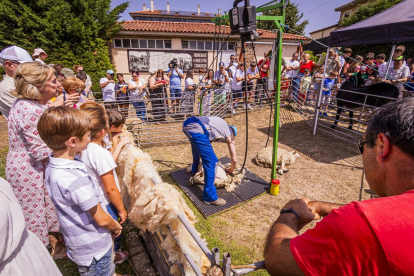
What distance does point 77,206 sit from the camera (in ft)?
4.86

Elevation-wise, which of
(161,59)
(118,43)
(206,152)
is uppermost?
(118,43)

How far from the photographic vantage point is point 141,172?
2.18 meters

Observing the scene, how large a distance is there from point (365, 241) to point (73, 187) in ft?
5.17

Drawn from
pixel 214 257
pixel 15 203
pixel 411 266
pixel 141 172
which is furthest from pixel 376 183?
pixel 141 172

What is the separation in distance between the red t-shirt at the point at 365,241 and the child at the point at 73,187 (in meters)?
1.35

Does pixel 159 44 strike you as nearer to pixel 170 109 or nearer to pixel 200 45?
pixel 200 45

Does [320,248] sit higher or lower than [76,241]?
higher

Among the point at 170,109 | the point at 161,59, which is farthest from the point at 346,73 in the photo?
the point at 161,59

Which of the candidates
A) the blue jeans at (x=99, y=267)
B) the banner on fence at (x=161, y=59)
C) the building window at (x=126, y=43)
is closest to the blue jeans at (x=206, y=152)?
the blue jeans at (x=99, y=267)

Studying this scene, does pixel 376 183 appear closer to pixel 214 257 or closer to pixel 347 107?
pixel 214 257

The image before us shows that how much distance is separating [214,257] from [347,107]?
A: 730 cm

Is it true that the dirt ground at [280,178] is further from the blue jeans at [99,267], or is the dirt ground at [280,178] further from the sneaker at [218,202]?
the blue jeans at [99,267]

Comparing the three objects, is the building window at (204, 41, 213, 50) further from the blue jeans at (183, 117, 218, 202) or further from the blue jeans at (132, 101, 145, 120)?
the blue jeans at (183, 117, 218, 202)

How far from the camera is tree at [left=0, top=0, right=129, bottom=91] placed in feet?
39.0
